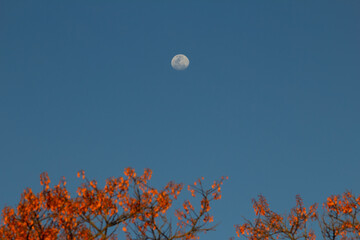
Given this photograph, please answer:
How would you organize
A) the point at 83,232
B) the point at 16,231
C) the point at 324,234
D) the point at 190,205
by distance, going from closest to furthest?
the point at 16,231
the point at 83,232
the point at 190,205
the point at 324,234

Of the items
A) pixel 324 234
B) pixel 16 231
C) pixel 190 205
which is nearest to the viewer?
pixel 16 231

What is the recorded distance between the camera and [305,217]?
104ft

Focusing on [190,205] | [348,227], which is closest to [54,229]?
[190,205]

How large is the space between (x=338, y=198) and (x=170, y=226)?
50.2ft

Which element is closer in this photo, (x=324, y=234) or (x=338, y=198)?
(x=324, y=234)

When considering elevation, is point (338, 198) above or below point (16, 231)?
above

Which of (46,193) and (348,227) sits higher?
(46,193)

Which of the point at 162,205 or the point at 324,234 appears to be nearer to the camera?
the point at 162,205

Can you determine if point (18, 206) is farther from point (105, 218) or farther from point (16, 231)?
point (105, 218)

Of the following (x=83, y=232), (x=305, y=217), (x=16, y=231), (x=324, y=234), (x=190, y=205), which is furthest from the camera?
(x=305, y=217)

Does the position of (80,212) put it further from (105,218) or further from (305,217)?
(305,217)

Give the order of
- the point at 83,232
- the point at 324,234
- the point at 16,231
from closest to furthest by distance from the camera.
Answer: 1. the point at 16,231
2. the point at 83,232
3. the point at 324,234

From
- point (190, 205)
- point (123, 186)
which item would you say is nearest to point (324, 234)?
point (190, 205)

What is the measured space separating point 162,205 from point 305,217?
1292 cm
